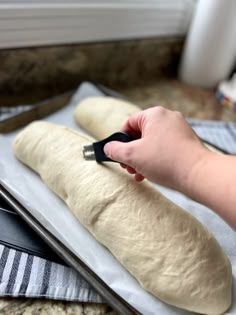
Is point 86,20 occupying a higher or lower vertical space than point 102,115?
higher

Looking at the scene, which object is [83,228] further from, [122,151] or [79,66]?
[79,66]

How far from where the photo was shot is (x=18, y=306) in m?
0.47

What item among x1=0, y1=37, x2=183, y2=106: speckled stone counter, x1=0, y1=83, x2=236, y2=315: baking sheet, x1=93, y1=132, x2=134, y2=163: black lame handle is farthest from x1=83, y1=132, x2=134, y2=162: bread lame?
x1=0, y1=37, x2=183, y2=106: speckled stone counter

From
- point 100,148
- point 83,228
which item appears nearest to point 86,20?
point 100,148

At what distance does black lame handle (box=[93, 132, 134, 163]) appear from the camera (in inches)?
20.7

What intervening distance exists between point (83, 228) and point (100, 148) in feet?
0.47

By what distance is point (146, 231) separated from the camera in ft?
1.63

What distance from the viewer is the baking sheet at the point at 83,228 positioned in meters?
0.47

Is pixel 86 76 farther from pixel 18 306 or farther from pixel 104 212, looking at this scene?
pixel 18 306

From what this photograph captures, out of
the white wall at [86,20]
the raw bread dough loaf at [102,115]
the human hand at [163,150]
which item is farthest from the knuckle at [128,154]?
the white wall at [86,20]

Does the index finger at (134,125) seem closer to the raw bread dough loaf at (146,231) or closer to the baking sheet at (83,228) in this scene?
the raw bread dough loaf at (146,231)

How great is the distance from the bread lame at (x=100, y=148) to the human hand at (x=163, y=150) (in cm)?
3

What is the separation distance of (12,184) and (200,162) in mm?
376

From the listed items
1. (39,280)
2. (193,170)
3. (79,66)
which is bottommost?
(39,280)
